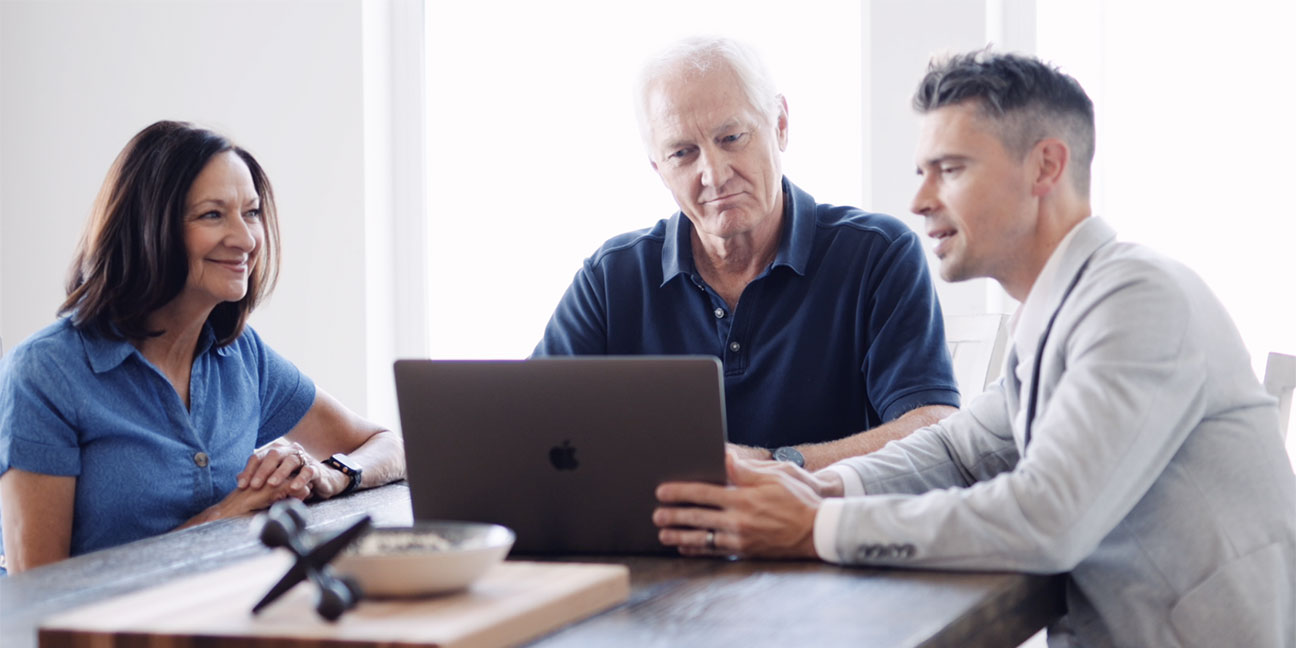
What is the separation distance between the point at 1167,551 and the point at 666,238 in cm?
117

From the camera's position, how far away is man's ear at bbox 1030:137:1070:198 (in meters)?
1.60

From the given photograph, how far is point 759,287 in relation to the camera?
2205 mm

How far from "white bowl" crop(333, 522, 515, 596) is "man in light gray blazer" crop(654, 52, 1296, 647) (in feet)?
1.02

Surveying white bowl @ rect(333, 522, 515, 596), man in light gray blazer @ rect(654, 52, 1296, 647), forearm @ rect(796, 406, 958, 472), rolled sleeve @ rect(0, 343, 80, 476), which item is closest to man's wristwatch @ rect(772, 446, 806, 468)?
forearm @ rect(796, 406, 958, 472)

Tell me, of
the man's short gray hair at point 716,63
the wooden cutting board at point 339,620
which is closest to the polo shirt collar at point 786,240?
the man's short gray hair at point 716,63

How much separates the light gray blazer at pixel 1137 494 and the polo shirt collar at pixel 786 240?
74 cm

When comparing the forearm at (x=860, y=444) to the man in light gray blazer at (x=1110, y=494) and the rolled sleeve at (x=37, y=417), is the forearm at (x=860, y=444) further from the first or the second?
the rolled sleeve at (x=37, y=417)

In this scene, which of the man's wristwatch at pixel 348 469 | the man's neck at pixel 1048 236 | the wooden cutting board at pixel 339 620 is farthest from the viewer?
the man's wristwatch at pixel 348 469

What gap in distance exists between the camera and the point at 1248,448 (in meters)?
1.41

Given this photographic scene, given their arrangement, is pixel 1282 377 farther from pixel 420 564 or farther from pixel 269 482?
pixel 269 482

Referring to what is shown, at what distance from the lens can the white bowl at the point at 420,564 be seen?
1056 millimetres

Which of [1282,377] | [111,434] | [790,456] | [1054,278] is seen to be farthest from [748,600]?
[111,434]

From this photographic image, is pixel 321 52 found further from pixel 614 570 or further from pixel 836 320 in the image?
pixel 614 570

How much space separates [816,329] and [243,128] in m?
2.42
